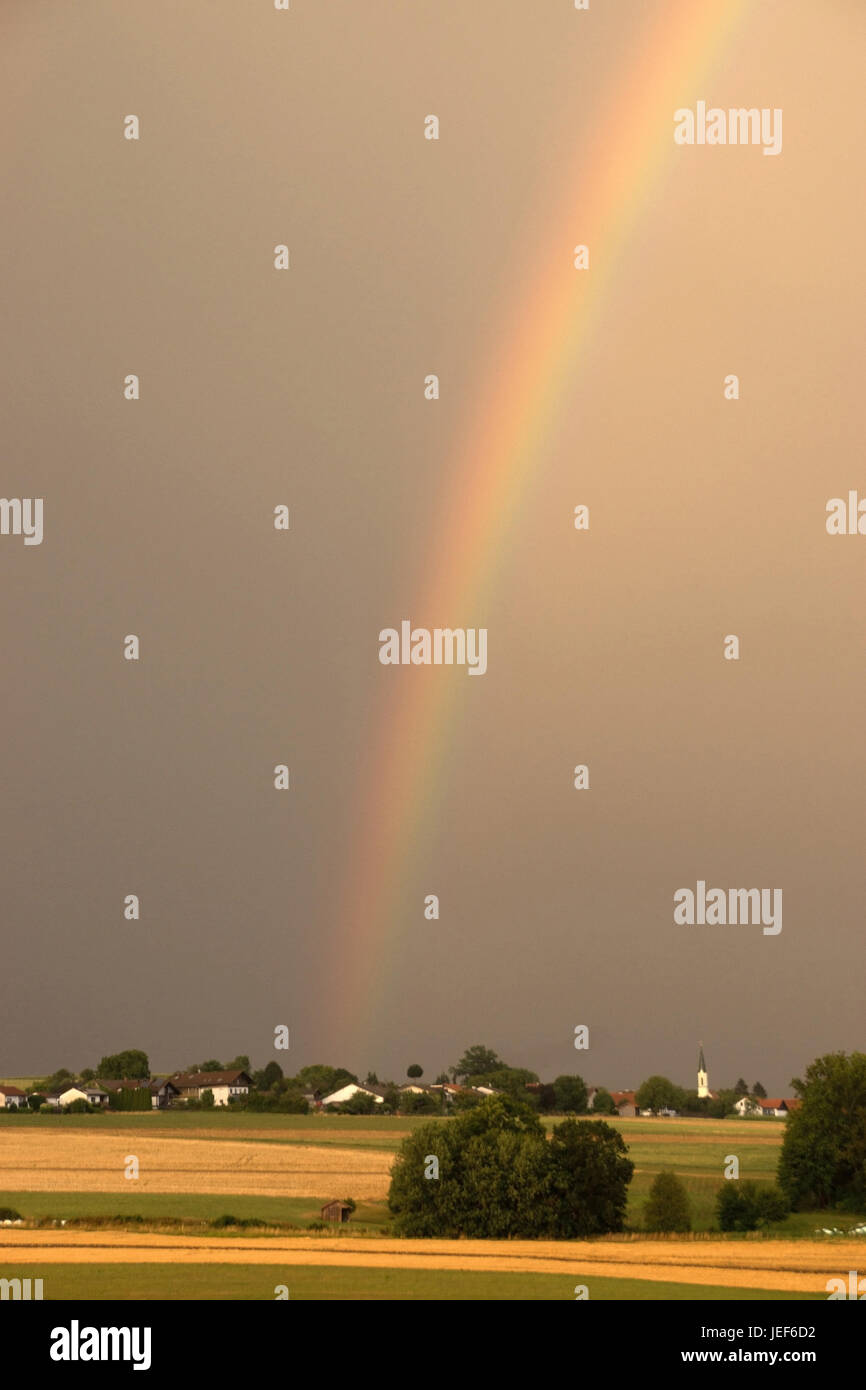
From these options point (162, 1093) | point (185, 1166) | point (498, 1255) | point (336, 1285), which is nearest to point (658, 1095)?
point (162, 1093)

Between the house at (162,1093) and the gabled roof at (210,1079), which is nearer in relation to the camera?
the house at (162,1093)

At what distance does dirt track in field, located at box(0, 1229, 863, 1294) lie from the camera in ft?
129

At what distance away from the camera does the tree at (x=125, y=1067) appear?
112062 millimetres

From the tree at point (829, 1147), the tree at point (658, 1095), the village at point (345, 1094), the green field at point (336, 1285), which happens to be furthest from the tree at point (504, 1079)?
the green field at point (336, 1285)

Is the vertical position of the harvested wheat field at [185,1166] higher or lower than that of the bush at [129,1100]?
higher

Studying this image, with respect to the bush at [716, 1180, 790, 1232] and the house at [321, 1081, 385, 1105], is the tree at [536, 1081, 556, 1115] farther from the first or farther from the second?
the bush at [716, 1180, 790, 1232]

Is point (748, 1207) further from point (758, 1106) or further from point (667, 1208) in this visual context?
point (758, 1106)

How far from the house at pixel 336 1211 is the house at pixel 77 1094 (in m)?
42.5

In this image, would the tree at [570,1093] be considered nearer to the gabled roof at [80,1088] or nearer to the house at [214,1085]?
the house at [214,1085]

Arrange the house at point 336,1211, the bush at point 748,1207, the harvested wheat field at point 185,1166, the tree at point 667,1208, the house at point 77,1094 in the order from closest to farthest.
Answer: the house at point 336,1211, the tree at point 667,1208, the bush at point 748,1207, the harvested wheat field at point 185,1166, the house at point 77,1094

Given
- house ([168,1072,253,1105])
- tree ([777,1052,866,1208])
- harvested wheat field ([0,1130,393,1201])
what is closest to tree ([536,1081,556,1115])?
harvested wheat field ([0,1130,393,1201])

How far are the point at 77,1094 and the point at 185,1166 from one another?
3572cm
